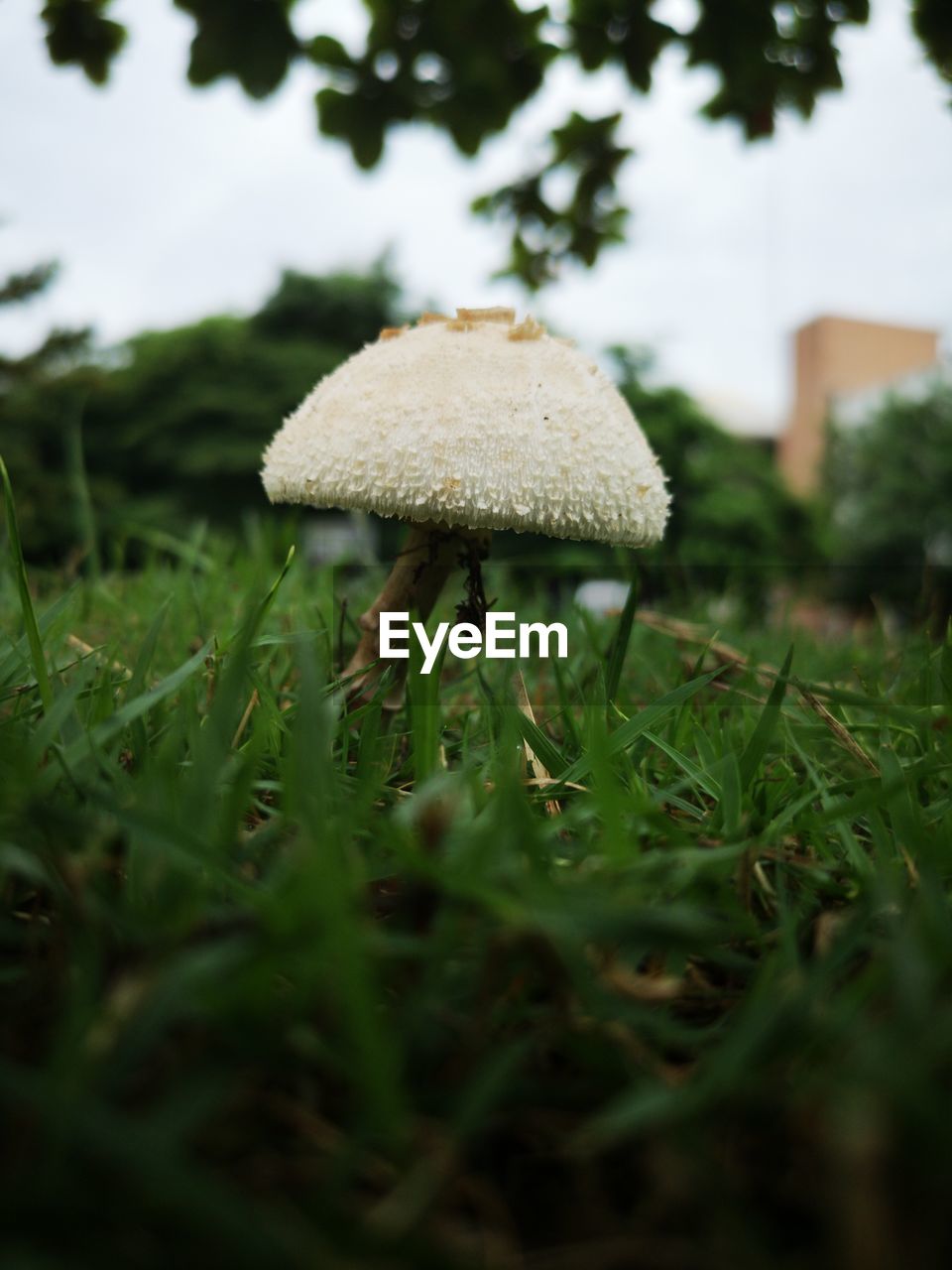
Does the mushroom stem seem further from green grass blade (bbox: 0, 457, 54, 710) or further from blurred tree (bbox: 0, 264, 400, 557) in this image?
blurred tree (bbox: 0, 264, 400, 557)

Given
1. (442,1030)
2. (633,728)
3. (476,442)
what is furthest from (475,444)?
(442,1030)

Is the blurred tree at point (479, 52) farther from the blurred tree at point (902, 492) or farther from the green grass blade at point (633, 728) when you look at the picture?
the blurred tree at point (902, 492)

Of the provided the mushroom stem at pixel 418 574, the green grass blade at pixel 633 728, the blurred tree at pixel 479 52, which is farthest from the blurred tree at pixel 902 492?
the green grass blade at pixel 633 728

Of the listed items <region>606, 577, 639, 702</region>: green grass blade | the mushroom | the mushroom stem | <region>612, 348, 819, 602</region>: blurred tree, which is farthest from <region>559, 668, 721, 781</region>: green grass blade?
<region>612, 348, 819, 602</region>: blurred tree

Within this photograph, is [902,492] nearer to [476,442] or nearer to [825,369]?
[825,369]

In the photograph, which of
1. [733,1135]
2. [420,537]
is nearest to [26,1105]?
[733,1135]
